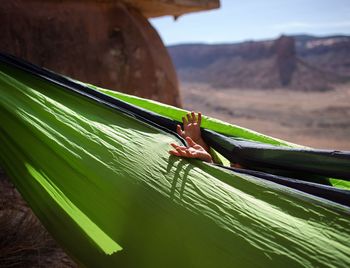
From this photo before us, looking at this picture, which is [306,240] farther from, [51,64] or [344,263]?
[51,64]

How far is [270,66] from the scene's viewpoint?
30.5 m

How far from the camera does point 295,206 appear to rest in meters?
1.50

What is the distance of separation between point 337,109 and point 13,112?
15620 millimetres

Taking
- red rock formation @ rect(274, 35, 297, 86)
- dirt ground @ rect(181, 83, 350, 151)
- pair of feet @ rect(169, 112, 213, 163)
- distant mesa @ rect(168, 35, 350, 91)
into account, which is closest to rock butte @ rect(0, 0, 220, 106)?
pair of feet @ rect(169, 112, 213, 163)

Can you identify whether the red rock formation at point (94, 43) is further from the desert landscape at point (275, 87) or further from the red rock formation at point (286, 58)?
the red rock formation at point (286, 58)

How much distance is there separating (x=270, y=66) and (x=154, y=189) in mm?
30337

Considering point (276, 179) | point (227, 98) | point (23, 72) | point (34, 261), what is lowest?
point (227, 98)

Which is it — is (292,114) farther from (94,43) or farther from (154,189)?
(154,189)

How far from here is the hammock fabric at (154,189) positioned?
143 cm

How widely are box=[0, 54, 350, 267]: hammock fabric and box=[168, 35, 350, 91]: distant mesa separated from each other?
2401cm

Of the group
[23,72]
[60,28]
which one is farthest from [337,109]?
[23,72]

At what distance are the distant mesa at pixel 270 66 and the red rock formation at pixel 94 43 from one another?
21.6 meters

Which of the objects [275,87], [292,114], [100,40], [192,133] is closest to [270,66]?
[275,87]

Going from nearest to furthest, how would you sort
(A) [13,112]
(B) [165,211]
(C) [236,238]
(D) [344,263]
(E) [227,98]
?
1. (D) [344,263]
2. (C) [236,238]
3. (B) [165,211]
4. (A) [13,112]
5. (E) [227,98]
